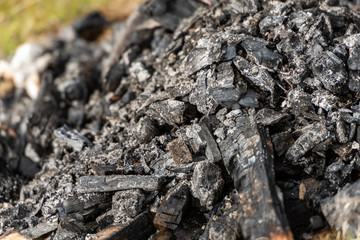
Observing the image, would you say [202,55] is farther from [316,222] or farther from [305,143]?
[316,222]

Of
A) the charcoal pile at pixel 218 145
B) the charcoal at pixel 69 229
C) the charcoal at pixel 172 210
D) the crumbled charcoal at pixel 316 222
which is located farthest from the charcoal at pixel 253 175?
the charcoal at pixel 69 229

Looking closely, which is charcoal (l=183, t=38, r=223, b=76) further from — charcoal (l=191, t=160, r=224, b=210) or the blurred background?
the blurred background

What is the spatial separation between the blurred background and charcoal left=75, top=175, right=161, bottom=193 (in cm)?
408

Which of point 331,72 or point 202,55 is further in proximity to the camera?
point 202,55

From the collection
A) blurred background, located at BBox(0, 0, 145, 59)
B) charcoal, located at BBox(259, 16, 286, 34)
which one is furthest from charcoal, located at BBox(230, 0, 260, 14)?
blurred background, located at BBox(0, 0, 145, 59)

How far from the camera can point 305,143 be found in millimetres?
2686

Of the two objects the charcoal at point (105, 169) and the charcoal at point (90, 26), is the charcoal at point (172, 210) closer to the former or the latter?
the charcoal at point (105, 169)

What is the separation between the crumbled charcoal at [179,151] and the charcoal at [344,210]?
3.36 feet

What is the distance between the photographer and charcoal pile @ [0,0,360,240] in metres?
2.53

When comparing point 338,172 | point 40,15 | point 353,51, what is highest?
point 40,15

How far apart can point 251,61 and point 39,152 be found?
251cm

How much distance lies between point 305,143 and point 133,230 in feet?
4.49

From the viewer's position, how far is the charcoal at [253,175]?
226cm

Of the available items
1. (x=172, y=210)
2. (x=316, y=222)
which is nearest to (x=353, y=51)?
(x=316, y=222)
